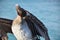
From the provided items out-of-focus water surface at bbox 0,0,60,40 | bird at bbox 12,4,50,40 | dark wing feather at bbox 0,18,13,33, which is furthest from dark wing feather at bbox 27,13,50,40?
out-of-focus water surface at bbox 0,0,60,40

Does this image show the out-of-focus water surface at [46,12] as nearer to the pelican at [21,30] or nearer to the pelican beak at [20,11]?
the pelican at [21,30]

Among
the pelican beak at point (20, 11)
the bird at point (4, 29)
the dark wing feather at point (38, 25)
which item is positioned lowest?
the bird at point (4, 29)

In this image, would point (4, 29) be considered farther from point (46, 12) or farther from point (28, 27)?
point (46, 12)

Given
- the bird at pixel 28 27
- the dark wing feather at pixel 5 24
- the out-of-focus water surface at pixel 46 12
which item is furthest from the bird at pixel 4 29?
the out-of-focus water surface at pixel 46 12

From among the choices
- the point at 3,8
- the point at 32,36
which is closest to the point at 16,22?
the point at 32,36

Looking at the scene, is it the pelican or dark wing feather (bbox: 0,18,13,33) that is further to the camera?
dark wing feather (bbox: 0,18,13,33)

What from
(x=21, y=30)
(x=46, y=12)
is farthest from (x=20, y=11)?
(x=46, y=12)

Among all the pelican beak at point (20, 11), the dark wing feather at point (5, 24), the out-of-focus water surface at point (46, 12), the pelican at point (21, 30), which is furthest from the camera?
the out-of-focus water surface at point (46, 12)

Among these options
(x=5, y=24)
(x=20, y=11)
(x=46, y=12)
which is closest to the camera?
(x=20, y=11)

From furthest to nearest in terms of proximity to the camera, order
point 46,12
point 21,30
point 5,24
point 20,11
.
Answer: point 46,12 < point 5,24 < point 21,30 < point 20,11

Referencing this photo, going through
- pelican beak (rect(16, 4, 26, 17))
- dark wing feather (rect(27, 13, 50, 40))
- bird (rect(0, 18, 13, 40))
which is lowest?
bird (rect(0, 18, 13, 40))

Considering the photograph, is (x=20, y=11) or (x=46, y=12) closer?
(x=20, y=11)

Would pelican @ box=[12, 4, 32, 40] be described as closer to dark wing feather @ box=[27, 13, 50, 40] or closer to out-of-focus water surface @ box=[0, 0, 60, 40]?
dark wing feather @ box=[27, 13, 50, 40]

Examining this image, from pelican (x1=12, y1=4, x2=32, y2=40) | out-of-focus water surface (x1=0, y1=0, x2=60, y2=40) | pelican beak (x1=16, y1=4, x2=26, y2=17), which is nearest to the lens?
pelican beak (x1=16, y1=4, x2=26, y2=17)
